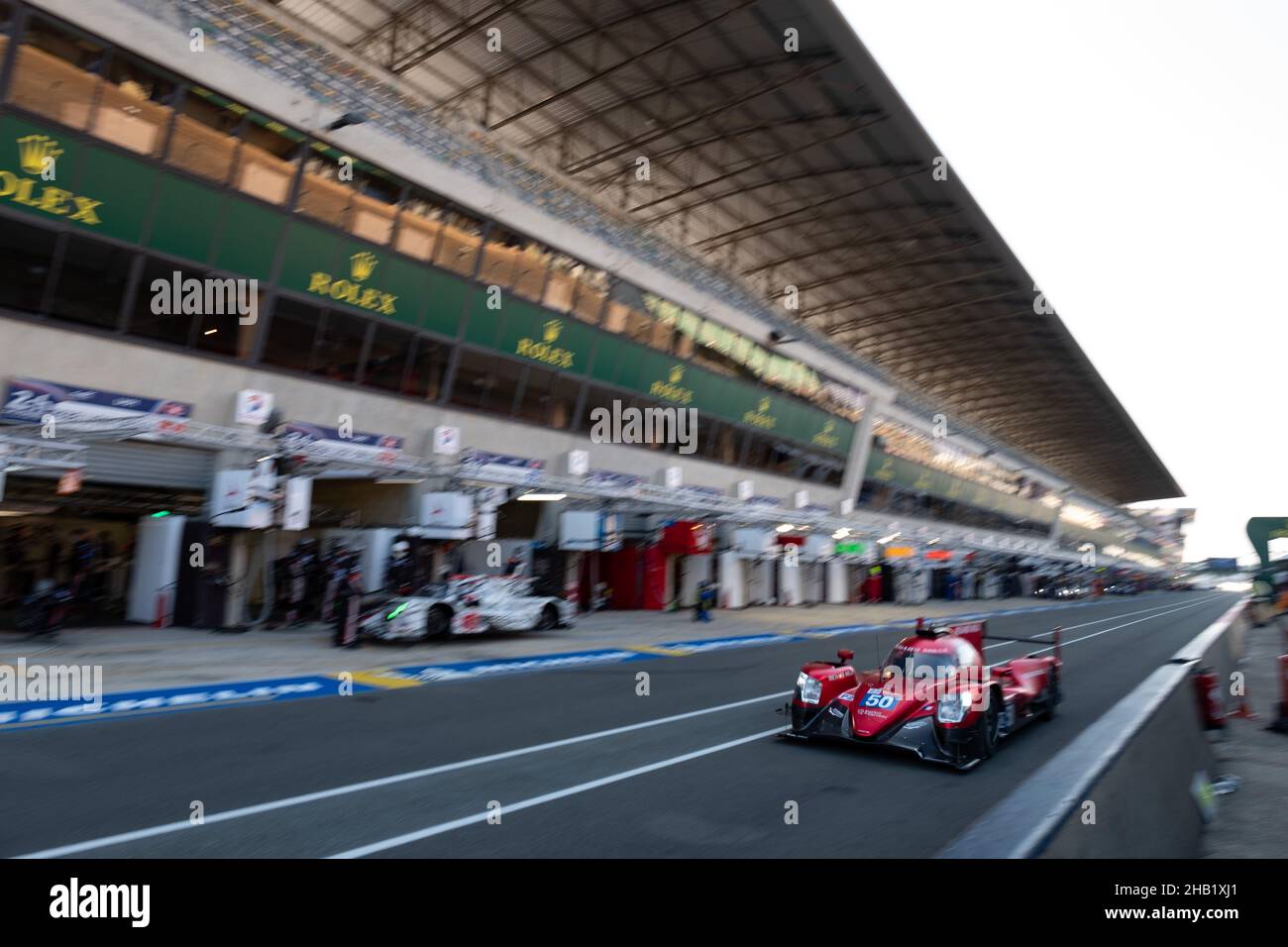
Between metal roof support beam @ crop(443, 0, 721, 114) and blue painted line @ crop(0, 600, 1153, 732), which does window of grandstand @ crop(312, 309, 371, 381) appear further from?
metal roof support beam @ crop(443, 0, 721, 114)

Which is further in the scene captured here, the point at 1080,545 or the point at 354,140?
the point at 1080,545

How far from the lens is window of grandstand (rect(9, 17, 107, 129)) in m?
14.3

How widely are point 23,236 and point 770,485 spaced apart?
1119 inches

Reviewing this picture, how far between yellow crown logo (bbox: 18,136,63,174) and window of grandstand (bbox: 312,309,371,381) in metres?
6.13

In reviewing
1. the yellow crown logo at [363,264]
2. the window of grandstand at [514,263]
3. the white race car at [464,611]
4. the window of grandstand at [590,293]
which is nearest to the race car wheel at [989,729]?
the white race car at [464,611]

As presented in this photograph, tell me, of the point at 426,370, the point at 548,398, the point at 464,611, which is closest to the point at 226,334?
the point at 426,370

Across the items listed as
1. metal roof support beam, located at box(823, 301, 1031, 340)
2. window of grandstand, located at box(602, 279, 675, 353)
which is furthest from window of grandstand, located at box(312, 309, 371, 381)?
metal roof support beam, located at box(823, 301, 1031, 340)

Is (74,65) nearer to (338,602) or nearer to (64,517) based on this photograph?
(338,602)

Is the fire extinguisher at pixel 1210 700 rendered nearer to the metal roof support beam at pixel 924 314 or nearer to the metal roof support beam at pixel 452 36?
the metal roof support beam at pixel 452 36

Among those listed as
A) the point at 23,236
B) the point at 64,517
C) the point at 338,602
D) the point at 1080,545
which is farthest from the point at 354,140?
the point at 1080,545

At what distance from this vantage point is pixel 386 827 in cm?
530

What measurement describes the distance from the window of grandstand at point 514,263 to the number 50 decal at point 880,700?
17.9 metres

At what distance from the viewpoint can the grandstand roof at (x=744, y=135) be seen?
23.2 metres

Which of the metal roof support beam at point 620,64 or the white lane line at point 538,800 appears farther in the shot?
the metal roof support beam at point 620,64
